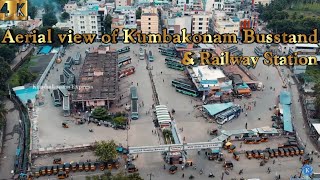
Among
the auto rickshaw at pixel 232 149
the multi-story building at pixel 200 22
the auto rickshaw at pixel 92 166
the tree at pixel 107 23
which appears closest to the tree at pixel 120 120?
the auto rickshaw at pixel 92 166

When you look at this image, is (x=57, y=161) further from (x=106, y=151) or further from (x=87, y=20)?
(x=87, y=20)

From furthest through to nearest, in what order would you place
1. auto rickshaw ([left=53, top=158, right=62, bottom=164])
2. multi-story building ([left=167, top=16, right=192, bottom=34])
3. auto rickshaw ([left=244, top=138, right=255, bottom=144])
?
multi-story building ([left=167, top=16, right=192, bottom=34]), auto rickshaw ([left=244, top=138, right=255, bottom=144]), auto rickshaw ([left=53, top=158, right=62, bottom=164])

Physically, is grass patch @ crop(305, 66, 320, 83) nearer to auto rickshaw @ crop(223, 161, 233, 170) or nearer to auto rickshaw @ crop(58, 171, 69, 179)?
auto rickshaw @ crop(223, 161, 233, 170)

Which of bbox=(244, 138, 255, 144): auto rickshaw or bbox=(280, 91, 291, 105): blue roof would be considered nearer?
bbox=(244, 138, 255, 144): auto rickshaw

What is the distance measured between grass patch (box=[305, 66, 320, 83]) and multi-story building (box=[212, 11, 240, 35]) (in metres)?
13.5

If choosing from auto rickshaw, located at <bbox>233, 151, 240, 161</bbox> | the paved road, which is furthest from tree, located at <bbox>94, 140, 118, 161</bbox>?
auto rickshaw, located at <bbox>233, 151, 240, 161</bbox>

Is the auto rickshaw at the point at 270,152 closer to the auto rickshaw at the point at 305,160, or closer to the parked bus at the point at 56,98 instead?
the auto rickshaw at the point at 305,160

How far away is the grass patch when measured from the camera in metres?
36.3

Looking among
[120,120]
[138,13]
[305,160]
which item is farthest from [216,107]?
[138,13]

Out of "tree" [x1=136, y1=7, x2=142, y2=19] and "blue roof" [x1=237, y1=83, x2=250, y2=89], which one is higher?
"tree" [x1=136, y1=7, x2=142, y2=19]

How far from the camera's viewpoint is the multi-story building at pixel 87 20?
48.3 m

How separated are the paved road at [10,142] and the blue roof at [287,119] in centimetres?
2054

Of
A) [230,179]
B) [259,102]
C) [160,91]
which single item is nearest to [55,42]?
[160,91]

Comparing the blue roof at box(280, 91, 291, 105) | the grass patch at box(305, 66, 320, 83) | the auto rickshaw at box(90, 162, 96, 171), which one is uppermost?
the grass patch at box(305, 66, 320, 83)
